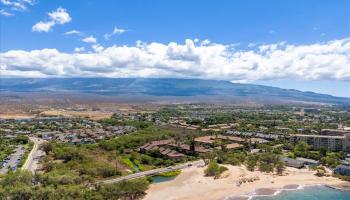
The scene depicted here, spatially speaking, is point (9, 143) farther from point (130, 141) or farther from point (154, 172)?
point (154, 172)

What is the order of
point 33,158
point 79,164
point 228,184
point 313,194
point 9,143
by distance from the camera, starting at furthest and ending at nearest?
point 9,143 < point 33,158 < point 79,164 < point 228,184 < point 313,194

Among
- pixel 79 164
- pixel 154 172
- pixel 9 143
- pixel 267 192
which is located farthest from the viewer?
pixel 9 143

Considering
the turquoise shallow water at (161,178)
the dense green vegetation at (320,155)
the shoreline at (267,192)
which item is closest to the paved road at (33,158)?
the turquoise shallow water at (161,178)

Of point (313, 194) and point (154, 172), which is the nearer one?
point (313, 194)

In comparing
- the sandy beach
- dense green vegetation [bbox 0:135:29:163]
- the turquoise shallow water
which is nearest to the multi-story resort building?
the sandy beach

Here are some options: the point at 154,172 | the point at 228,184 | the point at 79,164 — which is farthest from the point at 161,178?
the point at 79,164

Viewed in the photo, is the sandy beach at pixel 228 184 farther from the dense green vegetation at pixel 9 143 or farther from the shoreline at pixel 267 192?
the dense green vegetation at pixel 9 143

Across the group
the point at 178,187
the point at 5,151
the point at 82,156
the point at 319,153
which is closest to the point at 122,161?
the point at 82,156
